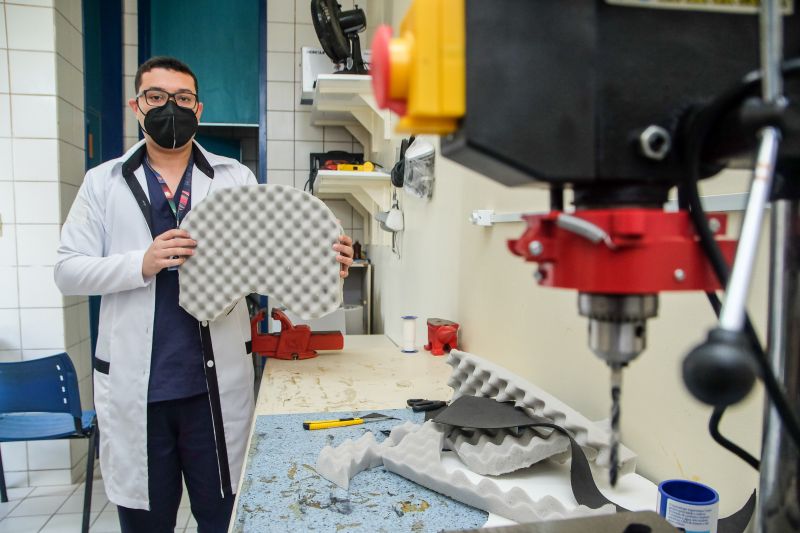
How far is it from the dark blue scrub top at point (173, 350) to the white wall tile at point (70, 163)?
59.2 inches

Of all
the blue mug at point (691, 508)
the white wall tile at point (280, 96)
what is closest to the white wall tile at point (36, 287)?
the white wall tile at point (280, 96)

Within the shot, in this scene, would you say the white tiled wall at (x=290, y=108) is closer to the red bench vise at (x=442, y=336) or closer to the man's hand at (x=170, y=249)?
the red bench vise at (x=442, y=336)

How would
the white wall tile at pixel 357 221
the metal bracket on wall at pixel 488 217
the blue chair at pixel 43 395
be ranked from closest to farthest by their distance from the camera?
the metal bracket on wall at pixel 488 217
the blue chair at pixel 43 395
the white wall tile at pixel 357 221

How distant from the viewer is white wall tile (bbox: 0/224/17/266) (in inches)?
102

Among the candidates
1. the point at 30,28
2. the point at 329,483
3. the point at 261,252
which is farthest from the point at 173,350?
the point at 30,28

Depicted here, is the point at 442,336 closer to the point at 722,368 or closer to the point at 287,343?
the point at 287,343

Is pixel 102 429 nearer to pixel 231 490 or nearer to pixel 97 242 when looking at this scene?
pixel 231 490

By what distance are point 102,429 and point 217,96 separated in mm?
2750

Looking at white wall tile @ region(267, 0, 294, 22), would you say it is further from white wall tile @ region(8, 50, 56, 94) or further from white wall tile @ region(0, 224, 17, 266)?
white wall tile @ region(0, 224, 17, 266)

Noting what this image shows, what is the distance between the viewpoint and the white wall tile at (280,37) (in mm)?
3727

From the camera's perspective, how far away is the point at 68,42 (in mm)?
2742

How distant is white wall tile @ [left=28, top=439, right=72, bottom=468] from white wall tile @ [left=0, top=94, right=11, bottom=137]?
148 cm

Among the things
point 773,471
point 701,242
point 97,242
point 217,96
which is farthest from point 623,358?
point 217,96

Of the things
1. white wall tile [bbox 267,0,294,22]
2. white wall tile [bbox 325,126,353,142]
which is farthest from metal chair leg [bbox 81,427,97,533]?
white wall tile [bbox 267,0,294,22]
